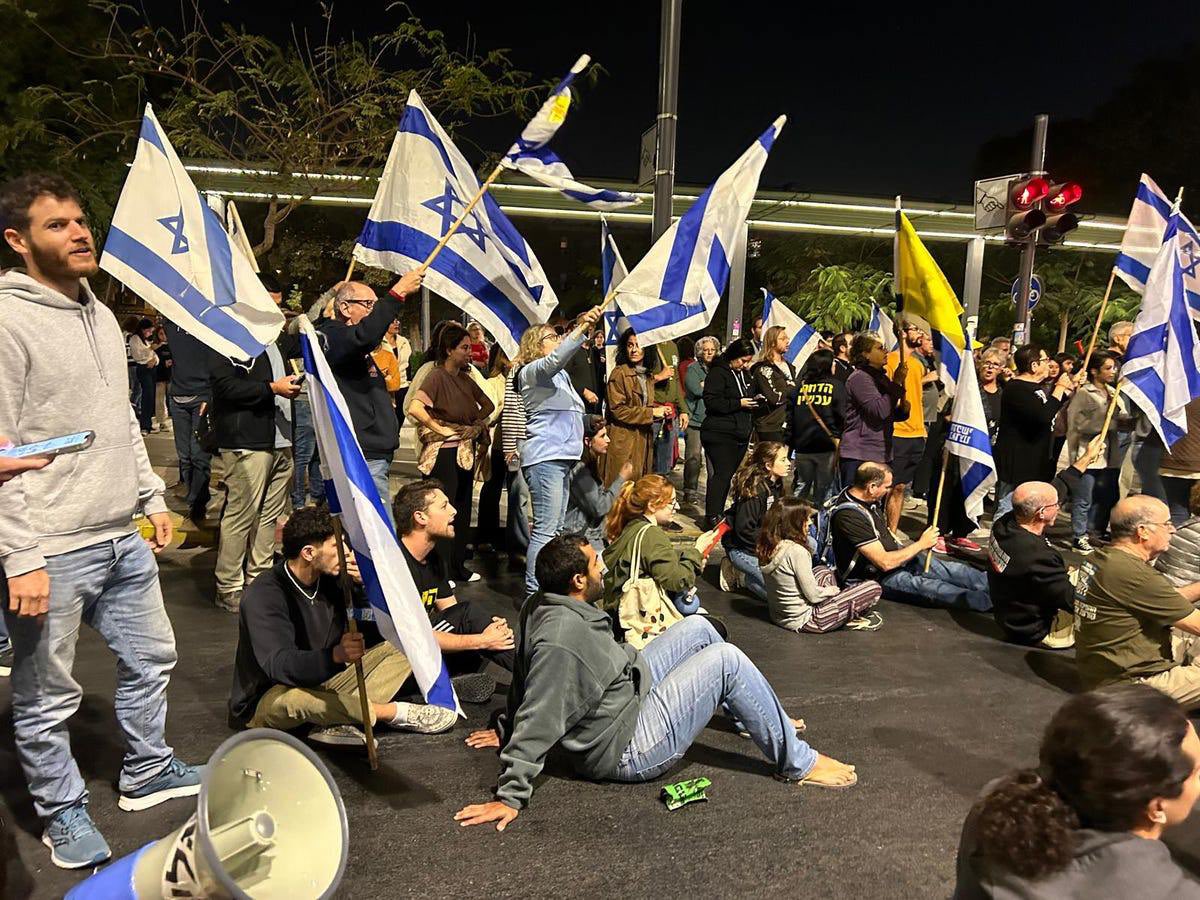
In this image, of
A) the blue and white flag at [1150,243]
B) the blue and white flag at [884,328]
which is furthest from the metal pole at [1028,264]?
the blue and white flag at [1150,243]

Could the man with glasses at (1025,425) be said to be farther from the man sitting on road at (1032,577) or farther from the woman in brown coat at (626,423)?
the woman in brown coat at (626,423)

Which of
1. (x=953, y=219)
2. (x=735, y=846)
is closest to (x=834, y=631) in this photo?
(x=735, y=846)

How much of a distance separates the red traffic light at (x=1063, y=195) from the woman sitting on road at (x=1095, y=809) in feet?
30.1

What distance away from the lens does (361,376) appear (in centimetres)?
544

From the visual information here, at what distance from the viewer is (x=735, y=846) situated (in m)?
3.35

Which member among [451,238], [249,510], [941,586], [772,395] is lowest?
[941,586]

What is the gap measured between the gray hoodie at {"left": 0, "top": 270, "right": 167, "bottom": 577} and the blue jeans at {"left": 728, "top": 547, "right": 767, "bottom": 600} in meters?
4.41

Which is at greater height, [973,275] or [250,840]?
[973,275]

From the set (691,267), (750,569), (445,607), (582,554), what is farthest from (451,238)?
(750,569)

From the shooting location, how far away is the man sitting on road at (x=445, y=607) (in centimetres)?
430

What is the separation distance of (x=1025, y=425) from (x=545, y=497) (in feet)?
15.2

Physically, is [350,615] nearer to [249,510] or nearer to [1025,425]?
[249,510]

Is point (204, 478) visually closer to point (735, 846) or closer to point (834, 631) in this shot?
point (834, 631)

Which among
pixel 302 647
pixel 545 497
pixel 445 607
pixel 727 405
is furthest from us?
pixel 727 405
